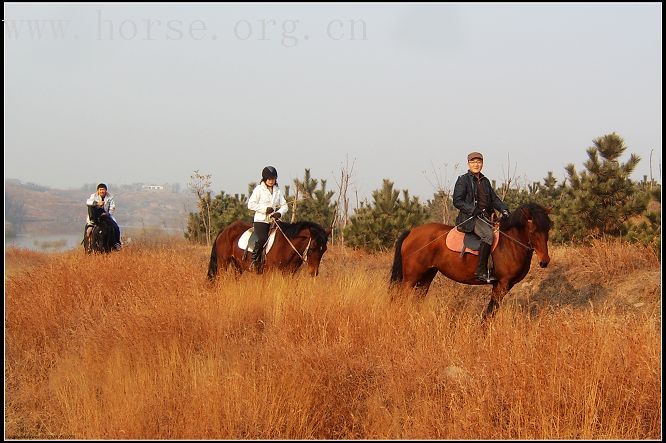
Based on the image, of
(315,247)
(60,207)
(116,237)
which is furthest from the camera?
(60,207)

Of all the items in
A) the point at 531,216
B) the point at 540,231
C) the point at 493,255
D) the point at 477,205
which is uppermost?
the point at 477,205

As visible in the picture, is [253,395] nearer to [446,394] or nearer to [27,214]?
[446,394]

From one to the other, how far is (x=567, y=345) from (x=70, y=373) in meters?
4.25

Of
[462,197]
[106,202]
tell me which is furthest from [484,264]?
[106,202]

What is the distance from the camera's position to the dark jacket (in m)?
7.86

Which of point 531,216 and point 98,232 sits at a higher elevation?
point 531,216

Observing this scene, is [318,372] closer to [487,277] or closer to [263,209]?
[487,277]

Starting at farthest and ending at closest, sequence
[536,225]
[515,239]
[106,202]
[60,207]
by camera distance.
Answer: [60,207] → [106,202] → [515,239] → [536,225]

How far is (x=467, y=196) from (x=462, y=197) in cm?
8

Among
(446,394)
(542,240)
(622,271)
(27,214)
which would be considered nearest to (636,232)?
(622,271)

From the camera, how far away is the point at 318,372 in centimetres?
460

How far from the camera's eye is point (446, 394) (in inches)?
168

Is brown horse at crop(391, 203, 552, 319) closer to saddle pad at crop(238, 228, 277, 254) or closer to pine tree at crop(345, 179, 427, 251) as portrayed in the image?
saddle pad at crop(238, 228, 277, 254)

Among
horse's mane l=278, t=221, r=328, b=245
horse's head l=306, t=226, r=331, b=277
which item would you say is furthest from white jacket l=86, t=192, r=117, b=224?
horse's head l=306, t=226, r=331, b=277
